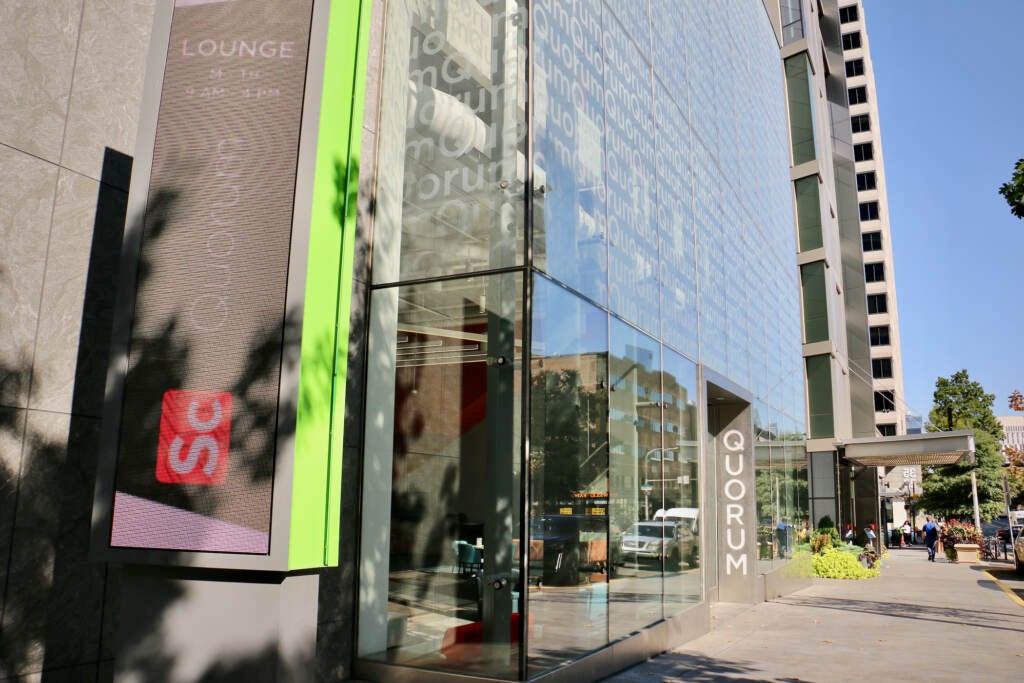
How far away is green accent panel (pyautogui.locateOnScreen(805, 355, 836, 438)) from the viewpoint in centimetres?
3506

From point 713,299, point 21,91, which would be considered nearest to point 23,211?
point 21,91

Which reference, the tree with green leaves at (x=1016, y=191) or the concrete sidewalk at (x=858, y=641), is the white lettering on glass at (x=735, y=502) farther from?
the tree with green leaves at (x=1016, y=191)

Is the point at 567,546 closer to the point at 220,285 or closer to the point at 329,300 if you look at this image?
the point at 329,300

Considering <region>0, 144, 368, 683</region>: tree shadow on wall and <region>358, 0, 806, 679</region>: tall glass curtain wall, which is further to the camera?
<region>358, 0, 806, 679</region>: tall glass curtain wall

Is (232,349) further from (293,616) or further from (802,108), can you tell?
(802,108)

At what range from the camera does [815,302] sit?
35781mm

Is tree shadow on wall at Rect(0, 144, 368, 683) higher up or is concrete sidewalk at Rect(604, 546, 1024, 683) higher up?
tree shadow on wall at Rect(0, 144, 368, 683)

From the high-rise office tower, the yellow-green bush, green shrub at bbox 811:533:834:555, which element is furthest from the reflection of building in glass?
the high-rise office tower

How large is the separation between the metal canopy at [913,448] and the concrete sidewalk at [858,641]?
932 centimetres

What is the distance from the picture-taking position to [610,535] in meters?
9.81

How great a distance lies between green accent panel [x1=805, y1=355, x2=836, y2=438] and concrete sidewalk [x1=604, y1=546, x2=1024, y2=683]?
46.9ft

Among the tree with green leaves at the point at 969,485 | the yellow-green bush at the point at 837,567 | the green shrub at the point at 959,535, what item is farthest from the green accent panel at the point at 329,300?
the tree with green leaves at the point at 969,485

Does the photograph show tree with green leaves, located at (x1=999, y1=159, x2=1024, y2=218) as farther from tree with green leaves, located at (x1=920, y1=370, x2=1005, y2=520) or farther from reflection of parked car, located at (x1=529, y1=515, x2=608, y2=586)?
tree with green leaves, located at (x1=920, y1=370, x2=1005, y2=520)

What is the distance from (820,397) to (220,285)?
33.4 m
